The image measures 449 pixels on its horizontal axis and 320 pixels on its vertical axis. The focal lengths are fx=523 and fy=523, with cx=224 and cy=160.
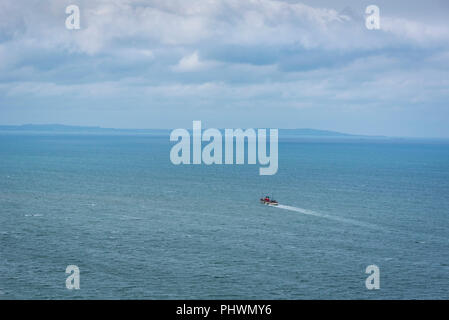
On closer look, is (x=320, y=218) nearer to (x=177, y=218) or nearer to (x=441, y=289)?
(x=177, y=218)

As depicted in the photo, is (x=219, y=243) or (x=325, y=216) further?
(x=325, y=216)

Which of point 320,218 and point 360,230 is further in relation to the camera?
point 320,218

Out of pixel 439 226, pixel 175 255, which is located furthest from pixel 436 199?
pixel 175 255

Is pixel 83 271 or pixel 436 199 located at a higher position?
pixel 436 199

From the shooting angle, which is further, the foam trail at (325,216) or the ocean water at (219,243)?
the foam trail at (325,216)

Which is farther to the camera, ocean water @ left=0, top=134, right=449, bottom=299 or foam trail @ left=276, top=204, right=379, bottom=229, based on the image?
foam trail @ left=276, top=204, right=379, bottom=229

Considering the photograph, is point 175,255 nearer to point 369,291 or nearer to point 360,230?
point 369,291

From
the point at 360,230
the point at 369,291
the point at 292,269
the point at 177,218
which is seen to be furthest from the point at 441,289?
the point at 177,218

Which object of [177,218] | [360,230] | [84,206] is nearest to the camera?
[360,230]

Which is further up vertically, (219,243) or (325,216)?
(325,216)

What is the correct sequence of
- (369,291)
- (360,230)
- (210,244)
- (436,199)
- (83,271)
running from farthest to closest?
(436,199)
(360,230)
(210,244)
(83,271)
(369,291)
